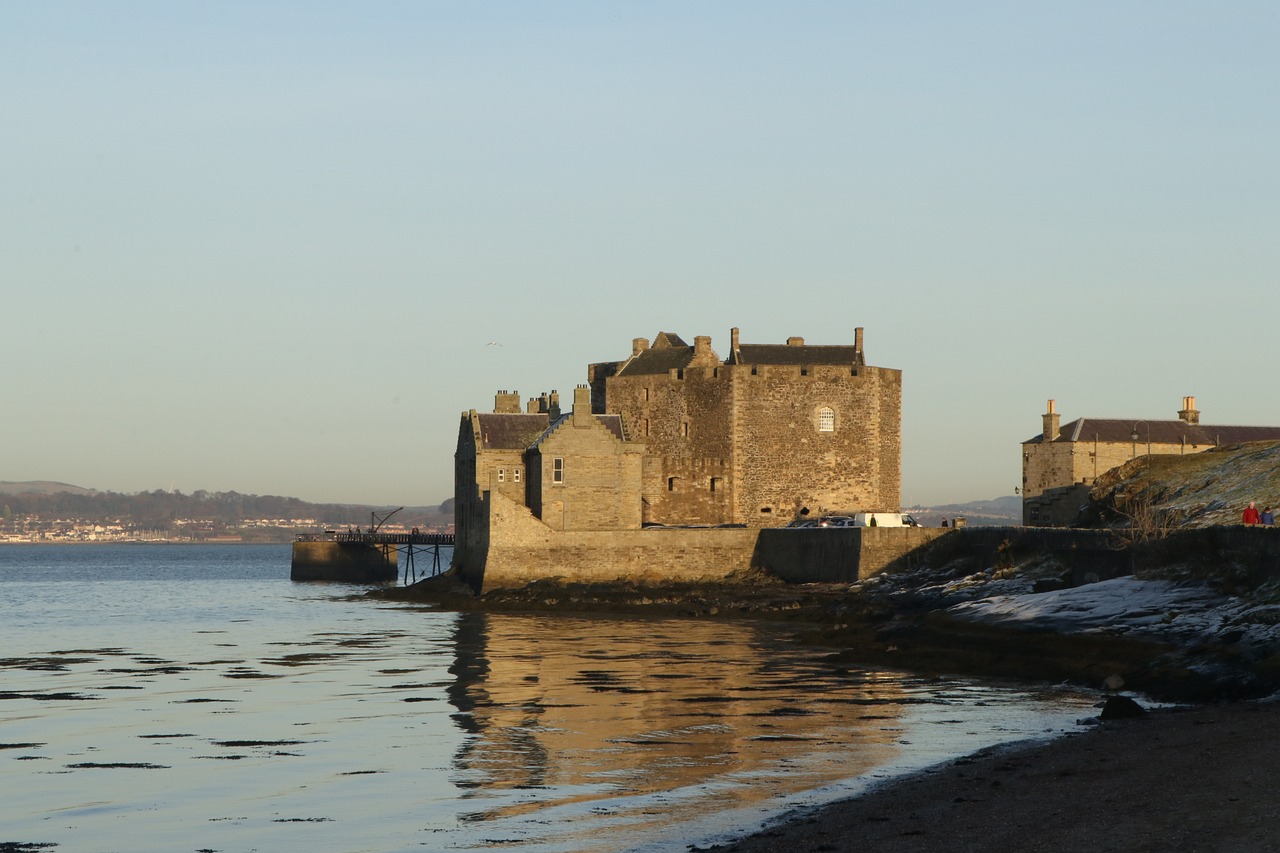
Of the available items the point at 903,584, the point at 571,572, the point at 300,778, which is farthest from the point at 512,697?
the point at 571,572

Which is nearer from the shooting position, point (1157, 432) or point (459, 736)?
point (459, 736)

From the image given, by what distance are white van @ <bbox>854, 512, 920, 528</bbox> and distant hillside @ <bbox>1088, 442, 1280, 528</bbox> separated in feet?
22.0

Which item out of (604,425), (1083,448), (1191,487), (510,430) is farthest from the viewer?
(1083,448)

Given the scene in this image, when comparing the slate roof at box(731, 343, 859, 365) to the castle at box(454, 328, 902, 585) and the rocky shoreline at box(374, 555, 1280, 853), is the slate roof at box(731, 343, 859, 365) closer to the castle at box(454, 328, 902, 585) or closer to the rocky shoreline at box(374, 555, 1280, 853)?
the castle at box(454, 328, 902, 585)

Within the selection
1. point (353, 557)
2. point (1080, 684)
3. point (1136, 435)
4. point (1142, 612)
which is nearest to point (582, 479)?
point (1136, 435)

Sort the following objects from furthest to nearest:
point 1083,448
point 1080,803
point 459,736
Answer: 1. point 1083,448
2. point 459,736
3. point 1080,803

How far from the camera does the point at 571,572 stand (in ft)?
174

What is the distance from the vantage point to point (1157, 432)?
62.5m

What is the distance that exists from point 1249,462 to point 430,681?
29.5m

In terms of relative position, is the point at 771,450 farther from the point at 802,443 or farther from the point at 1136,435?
the point at 1136,435

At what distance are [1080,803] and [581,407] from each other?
133 ft

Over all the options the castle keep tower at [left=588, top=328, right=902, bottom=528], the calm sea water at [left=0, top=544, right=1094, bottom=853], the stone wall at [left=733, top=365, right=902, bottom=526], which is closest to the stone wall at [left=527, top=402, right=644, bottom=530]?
the castle keep tower at [left=588, top=328, right=902, bottom=528]

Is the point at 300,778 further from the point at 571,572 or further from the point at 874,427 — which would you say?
the point at 874,427

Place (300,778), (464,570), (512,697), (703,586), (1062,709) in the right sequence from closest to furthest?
1. (300,778)
2. (1062,709)
3. (512,697)
4. (703,586)
5. (464,570)
